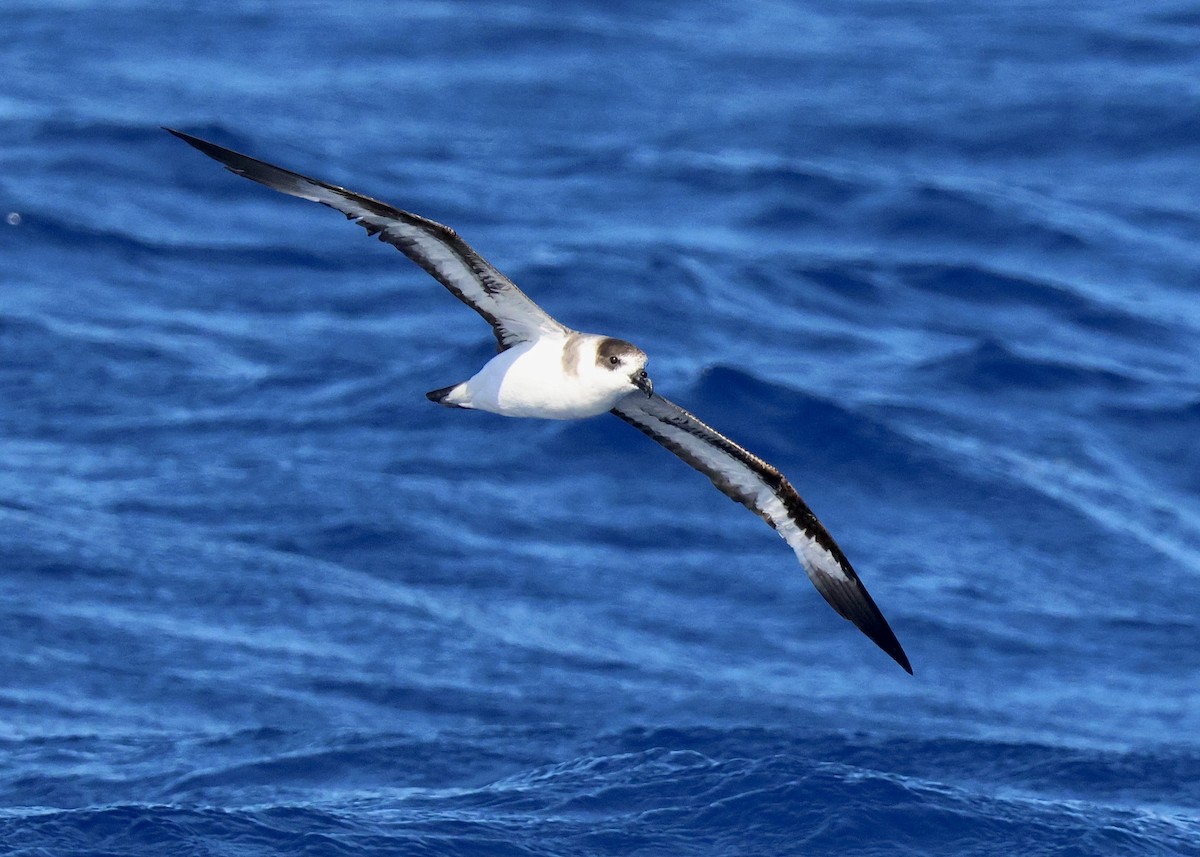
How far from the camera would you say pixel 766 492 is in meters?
14.5

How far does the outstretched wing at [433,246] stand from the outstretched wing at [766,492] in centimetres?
94

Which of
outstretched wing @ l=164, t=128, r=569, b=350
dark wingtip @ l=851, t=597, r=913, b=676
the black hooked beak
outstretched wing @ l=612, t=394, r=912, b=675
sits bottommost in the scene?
dark wingtip @ l=851, t=597, r=913, b=676

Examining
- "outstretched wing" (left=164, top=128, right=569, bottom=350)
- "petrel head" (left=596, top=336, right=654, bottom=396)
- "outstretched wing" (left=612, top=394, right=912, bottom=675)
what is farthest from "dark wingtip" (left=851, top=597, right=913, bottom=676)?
"outstretched wing" (left=164, top=128, right=569, bottom=350)

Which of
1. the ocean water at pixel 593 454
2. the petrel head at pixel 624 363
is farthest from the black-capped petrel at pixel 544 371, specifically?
the ocean water at pixel 593 454

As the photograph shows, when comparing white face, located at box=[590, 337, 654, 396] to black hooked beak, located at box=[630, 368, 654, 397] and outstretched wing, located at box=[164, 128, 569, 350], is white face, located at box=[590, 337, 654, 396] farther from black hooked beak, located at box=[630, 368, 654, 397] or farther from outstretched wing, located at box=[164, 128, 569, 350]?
outstretched wing, located at box=[164, 128, 569, 350]

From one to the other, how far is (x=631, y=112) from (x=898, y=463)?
38.2 feet

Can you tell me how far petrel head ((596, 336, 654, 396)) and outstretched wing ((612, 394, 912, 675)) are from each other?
711 mm

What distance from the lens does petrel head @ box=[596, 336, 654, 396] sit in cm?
1266

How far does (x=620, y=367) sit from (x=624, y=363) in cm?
4

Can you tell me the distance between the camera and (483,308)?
1335cm

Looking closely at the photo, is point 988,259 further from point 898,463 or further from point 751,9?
point 751,9

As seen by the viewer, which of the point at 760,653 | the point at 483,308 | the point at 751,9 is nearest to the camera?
the point at 483,308

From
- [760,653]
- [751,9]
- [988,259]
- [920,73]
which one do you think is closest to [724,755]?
[760,653]

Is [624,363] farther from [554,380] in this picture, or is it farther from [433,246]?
[433,246]
